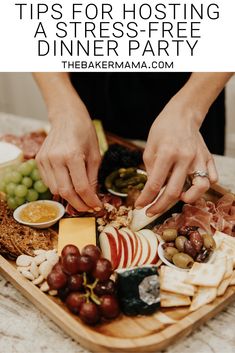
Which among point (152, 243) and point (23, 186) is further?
point (23, 186)

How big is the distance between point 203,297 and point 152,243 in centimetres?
28

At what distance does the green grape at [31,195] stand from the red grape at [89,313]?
0.65 metres

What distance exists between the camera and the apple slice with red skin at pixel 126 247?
1358 mm

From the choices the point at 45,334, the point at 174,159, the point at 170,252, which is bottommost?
the point at 45,334

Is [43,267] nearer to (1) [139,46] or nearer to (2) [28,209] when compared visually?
(2) [28,209]

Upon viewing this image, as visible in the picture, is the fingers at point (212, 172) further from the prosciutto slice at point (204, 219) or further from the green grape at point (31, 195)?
the green grape at point (31, 195)

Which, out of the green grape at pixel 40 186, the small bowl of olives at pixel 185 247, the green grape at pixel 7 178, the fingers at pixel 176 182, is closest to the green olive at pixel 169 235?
the small bowl of olives at pixel 185 247

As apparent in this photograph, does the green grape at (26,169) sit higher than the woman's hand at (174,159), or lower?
lower

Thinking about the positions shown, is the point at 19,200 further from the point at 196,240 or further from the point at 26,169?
the point at 196,240

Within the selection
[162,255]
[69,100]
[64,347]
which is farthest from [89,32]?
[64,347]

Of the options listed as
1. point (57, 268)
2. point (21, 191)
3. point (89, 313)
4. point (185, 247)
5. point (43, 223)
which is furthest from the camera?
point (21, 191)

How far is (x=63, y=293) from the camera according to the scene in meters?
1.19

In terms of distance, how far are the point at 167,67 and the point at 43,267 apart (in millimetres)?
1045

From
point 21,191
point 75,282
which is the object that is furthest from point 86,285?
point 21,191
